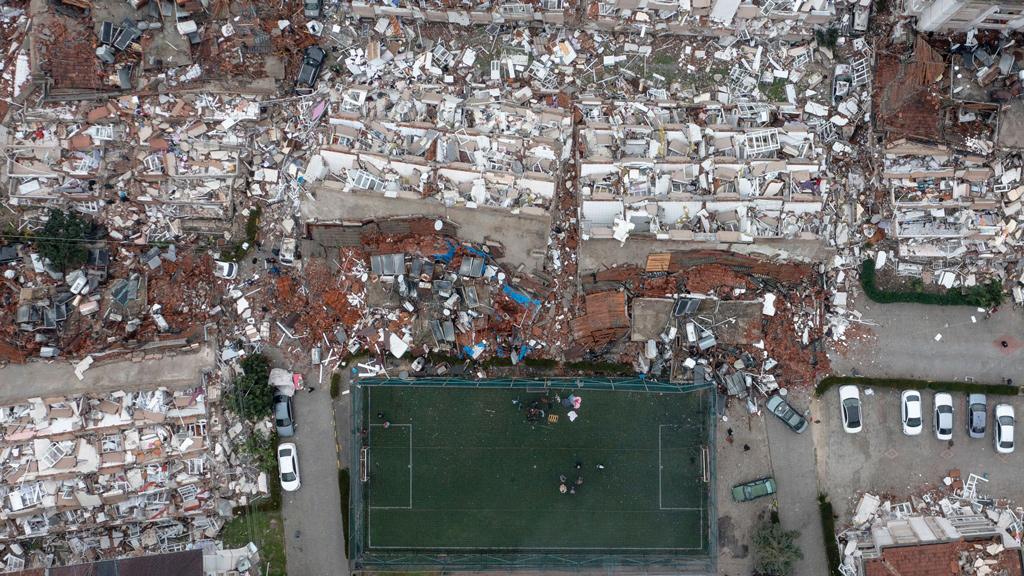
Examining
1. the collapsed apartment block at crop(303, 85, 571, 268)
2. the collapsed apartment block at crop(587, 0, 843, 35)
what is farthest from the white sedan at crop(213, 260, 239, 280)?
the collapsed apartment block at crop(587, 0, 843, 35)

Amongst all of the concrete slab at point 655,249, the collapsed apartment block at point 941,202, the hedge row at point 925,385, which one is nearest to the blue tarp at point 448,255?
the concrete slab at point 655,249

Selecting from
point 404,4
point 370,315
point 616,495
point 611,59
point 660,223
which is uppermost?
point 404,4

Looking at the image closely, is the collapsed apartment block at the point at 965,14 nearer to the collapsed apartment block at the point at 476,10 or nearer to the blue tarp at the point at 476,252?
the collapsed apartment block at the point at 476,10

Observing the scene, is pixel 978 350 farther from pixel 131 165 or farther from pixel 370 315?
pixel 131 165

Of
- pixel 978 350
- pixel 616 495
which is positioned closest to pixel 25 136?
pixel 616 495

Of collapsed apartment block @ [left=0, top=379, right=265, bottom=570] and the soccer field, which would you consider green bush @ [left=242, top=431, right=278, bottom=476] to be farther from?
the soccer field

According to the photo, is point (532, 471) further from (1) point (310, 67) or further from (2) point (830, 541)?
(1) point (310, 67)

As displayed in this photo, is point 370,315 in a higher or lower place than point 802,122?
lower
